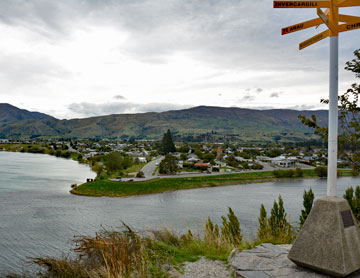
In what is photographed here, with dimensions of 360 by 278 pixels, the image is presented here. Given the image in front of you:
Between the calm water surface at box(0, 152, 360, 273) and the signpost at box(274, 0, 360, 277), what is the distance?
920cm

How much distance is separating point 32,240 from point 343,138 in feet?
69.0

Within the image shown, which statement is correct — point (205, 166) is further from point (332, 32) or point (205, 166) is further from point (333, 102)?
point (332, 32)

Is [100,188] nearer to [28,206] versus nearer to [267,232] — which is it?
[28,206]

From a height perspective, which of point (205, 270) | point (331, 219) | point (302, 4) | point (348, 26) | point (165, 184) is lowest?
point (165, 184)

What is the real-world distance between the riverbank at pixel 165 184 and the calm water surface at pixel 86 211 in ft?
7.76

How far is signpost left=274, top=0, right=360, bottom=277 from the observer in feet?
17.4

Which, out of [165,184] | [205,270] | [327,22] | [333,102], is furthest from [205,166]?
[327,22]

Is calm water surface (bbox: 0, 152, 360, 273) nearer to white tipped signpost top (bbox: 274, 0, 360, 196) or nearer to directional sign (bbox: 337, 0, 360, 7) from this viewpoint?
white tipped signpost top (bbox: 274, 0, 360, 196)

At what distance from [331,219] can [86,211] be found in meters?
30.1

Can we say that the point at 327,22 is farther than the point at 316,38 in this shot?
No

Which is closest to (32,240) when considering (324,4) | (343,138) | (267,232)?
(267,232)

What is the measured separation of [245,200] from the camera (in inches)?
1411

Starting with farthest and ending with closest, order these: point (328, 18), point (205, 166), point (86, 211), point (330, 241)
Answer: point (205, 166)
point (86, 211)
point (328, 18)
point (330, 241)

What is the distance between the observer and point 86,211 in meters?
31.8
